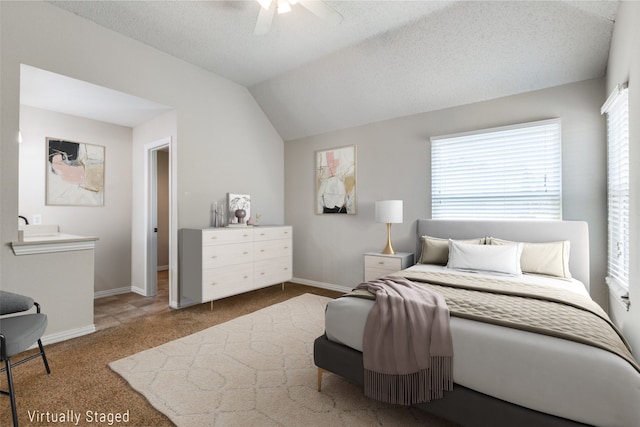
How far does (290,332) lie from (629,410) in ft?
7.88

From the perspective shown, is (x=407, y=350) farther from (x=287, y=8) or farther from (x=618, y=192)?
(x=287, y=8)

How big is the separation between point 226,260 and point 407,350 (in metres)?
2.66

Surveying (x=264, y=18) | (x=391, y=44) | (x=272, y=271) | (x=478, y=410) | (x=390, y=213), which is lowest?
(x=478, y=410)

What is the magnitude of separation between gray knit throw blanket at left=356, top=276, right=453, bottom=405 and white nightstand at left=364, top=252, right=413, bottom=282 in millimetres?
1677

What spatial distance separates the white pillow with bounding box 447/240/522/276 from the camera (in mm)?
2760

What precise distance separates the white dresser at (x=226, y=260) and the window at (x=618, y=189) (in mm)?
3624

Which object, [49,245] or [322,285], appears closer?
[49,245]

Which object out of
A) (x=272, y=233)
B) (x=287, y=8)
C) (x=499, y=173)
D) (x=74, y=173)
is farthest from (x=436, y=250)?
(x=74, y=173)

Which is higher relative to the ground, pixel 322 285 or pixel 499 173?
pixel 499 173

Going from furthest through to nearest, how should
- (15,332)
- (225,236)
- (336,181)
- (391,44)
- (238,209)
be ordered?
1. (336,181)
2. (238,209)
3. (225,236)
4. (391,44)
5. (15,332)

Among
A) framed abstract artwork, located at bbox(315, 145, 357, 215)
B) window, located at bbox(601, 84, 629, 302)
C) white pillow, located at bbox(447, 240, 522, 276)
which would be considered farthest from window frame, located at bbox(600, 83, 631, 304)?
framed abstract artwork, located at bbox(315, 145, 357, 215)

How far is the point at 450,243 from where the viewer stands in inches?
126

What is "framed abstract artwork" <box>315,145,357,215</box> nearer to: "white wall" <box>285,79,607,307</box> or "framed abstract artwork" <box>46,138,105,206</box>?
"white wall" <box>285,79,607,307</box>

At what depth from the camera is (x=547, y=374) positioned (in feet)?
4.29
